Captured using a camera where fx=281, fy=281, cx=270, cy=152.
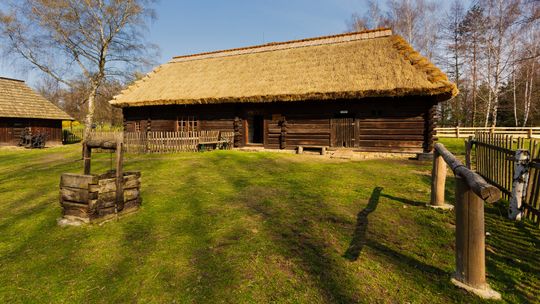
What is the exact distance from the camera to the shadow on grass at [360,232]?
11.2 ft

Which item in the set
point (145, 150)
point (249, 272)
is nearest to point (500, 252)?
point (249, 272)

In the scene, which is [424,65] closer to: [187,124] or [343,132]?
[343,132]

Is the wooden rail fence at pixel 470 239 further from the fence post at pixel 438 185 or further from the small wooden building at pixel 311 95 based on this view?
the small wooden building at pixel 311 95

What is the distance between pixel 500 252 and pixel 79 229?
5948 millimetres

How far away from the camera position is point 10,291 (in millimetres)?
2928

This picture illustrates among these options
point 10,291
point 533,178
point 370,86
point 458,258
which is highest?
point 370,86

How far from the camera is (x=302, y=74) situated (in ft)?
46.9

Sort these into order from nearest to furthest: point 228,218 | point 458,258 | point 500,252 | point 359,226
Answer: point 458,258
point 500,252
point 359,226
point 228,218

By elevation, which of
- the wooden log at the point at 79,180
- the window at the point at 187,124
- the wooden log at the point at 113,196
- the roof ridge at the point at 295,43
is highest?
the roof ridge at the point at 295,43

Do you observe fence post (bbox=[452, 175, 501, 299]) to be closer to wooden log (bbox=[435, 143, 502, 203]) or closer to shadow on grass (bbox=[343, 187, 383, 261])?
wooden log (bbox=[435, 143, 502, 203])

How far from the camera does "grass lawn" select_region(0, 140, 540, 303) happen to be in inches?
109

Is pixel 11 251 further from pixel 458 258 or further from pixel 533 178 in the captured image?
pixel 533 178

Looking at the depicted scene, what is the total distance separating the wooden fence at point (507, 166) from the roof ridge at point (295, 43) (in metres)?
9.72

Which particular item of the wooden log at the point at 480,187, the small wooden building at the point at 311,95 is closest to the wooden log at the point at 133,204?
the wooden log at the point at 480,187
